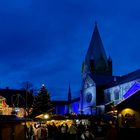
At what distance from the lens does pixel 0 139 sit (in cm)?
2294

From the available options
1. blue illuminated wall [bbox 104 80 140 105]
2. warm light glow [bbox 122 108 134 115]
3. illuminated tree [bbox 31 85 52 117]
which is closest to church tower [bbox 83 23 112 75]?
blue illuminated wall [bbox 104 80 140 105]

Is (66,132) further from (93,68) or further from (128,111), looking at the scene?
(93,68)

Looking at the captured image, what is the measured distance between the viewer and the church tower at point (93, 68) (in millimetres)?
92250

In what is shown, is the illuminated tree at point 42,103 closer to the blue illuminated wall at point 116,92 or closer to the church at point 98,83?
the church at point 98,83

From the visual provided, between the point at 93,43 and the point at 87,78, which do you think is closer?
the point at 87,78

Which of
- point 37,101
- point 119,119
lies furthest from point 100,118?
point 37,101

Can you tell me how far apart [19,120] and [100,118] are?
17.0 metres

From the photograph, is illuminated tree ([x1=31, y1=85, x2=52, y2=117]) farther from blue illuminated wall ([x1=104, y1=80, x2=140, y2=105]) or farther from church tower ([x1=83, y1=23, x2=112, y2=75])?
church tower ([x1=83, y1=23, x2=112, y2=75])

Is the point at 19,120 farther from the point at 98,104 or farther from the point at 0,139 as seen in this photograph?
the point at 98,104

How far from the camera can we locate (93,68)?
101688mm

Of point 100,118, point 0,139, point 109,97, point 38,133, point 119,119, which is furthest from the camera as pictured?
point 109,97

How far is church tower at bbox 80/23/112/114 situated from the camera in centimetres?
9225

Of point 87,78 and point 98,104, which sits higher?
point 87,78

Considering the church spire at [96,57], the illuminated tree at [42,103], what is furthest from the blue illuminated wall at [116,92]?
the church spire at [96,57]
